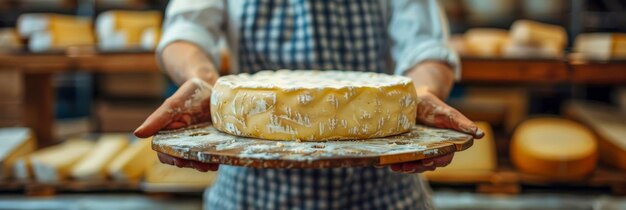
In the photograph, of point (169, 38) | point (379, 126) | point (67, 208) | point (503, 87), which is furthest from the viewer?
point (503, 87)

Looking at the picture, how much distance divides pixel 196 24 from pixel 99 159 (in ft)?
3.44

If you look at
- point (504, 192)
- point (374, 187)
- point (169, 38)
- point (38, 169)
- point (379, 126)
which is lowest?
point (504, 192)

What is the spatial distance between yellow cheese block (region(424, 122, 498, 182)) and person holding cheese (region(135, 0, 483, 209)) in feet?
2.64

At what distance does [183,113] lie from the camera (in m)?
1.24

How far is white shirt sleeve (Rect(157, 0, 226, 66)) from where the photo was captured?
4.95 ft

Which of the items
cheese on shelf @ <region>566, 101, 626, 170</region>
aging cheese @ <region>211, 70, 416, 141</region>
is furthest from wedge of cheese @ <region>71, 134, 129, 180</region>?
cheese on shelf @ <region>566, 101, 626, 170</region>

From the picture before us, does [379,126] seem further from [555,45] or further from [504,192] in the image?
[555,45]

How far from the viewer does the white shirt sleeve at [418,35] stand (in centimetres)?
150

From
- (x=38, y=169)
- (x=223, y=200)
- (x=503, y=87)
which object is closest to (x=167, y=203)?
(x=38, y=169)

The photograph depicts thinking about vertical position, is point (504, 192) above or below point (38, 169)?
below

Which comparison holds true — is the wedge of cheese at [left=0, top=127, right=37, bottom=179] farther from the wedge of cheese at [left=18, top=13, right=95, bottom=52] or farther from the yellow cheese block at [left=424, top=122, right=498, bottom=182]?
the yellow cheese block at [left=424, top=122, right=498, bottom=182]

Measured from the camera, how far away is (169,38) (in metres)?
1.51

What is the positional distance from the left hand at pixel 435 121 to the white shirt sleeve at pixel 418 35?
175 millimetres

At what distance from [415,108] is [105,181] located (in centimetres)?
145
